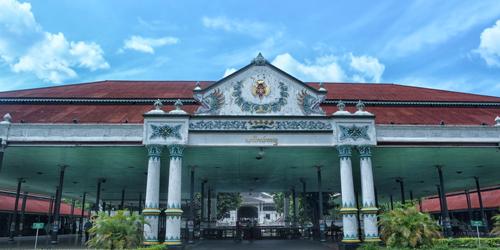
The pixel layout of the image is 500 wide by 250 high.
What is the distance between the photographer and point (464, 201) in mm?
35594

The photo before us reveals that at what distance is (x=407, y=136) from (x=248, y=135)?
7.32 meters

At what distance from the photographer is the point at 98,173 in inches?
945

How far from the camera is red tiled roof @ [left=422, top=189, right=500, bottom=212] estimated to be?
31183 millimetres

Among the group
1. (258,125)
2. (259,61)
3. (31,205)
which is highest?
(259,61)

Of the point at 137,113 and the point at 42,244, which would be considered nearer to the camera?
the point at 137,113

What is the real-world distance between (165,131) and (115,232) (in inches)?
200

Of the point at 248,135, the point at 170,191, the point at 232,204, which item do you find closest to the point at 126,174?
the point at 170,191

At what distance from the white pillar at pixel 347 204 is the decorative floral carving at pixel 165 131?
23.7 feet

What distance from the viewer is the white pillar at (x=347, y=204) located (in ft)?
51.2

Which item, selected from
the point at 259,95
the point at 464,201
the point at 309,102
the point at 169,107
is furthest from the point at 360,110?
the point at 464,201

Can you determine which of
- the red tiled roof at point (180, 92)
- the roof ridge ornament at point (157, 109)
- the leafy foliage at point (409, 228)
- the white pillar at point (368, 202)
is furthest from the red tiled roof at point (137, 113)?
the leafy foliage at point (409, 228)

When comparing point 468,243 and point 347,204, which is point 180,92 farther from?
point 468,243

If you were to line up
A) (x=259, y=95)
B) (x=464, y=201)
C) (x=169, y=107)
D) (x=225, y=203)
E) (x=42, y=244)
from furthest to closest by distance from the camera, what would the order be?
(x=225, y=203) → (x=464, y=201) → (x=42, y=244) → (x=169, y=107) → (x=259, y=95)

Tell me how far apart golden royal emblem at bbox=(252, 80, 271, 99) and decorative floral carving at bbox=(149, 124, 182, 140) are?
12.5 feet
